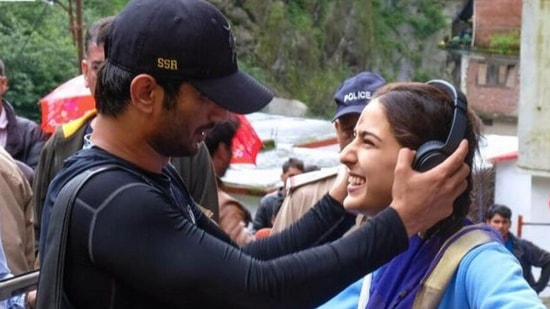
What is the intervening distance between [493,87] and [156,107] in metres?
33.6

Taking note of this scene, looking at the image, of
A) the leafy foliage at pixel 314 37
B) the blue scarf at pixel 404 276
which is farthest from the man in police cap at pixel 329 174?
the leafy foliage at pixel 314 37

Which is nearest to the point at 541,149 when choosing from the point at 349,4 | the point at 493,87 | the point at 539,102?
the point at 539,102

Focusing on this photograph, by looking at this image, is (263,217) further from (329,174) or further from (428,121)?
(428,121)

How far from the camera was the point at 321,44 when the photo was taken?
40188 millimetres

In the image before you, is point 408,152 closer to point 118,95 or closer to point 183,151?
point 183,151

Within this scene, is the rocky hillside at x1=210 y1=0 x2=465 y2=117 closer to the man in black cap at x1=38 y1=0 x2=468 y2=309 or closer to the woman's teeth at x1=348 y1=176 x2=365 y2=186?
the woman's teeth at x1=348 y1=176 x2=365 y2=186

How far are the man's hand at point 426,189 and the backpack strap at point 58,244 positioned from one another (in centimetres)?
61

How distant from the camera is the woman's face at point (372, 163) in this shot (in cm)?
235

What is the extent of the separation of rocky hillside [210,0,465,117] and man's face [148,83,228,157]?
98.2 ft

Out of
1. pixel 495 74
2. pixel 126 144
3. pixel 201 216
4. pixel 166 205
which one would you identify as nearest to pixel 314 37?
pixel 495 74

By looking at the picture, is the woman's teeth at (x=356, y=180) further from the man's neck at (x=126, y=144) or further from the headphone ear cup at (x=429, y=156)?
the man's neck at (x=126, y=144)

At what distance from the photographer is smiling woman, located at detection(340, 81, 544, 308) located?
2.24 m

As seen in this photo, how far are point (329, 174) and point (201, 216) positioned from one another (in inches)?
71.2

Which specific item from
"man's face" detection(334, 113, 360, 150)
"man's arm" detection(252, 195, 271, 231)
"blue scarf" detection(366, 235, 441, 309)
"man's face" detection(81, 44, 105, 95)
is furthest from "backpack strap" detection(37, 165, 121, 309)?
"man's arm" detection(252, 195, 271, 231)
